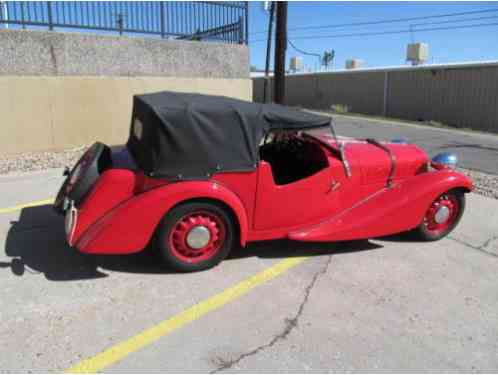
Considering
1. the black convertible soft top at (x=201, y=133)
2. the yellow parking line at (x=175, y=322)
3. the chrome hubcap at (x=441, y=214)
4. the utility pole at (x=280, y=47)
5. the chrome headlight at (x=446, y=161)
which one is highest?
the utility pole at (x=280, y=47)

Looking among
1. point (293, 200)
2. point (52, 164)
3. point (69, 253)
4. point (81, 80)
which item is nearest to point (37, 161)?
point (52, 164)

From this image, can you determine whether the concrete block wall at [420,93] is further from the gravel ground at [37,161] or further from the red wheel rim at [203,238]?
the red wheel rim at [203,238]

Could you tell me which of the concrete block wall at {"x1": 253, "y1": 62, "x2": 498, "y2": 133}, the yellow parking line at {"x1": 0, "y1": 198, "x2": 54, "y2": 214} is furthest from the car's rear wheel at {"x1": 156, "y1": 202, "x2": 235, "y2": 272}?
the concrete block wall at {"x1": 253, "y1": 62, "x2": 498, "y2": 133}

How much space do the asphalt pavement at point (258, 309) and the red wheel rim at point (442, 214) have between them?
0.63ft

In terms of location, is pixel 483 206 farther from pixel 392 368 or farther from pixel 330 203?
pixel 392 368

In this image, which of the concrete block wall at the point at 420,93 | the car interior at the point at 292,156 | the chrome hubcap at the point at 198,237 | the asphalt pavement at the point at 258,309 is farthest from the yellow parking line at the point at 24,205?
the concrete block wall at the point at 420,93

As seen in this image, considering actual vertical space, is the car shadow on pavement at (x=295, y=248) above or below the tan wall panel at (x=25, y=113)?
below

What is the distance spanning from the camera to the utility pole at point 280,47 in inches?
404

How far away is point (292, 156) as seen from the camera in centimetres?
448

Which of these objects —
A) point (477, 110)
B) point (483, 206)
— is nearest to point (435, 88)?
point (477, 110)

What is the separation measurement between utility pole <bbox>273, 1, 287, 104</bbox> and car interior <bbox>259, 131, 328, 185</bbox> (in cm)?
649

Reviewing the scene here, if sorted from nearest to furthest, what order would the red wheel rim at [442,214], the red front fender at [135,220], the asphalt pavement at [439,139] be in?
1. the red front fender at [135,220]
2. the red wheel rim at [442,214]
3. the asphalt pavement at [439,139]

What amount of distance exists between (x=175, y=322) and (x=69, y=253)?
4.88 ft

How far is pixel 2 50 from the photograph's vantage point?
7664 mm
